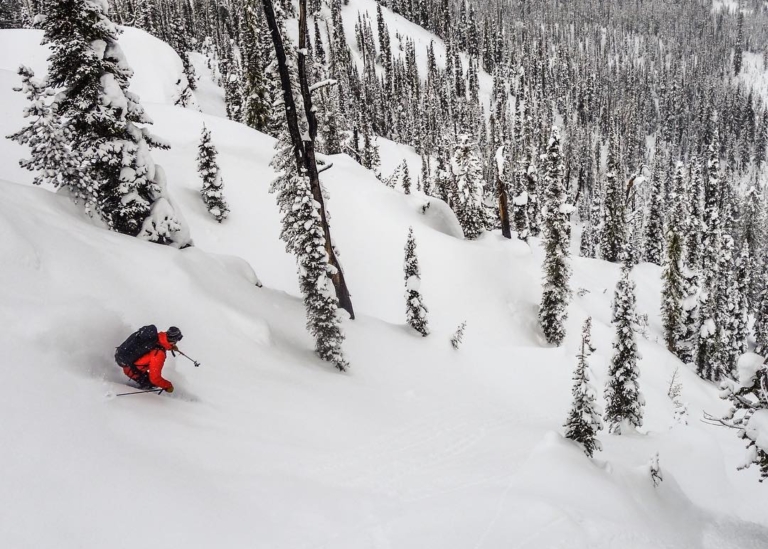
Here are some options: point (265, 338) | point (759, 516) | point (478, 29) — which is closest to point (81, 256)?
point (265, 338)

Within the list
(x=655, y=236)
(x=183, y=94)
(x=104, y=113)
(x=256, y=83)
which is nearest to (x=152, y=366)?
(x=104, y=113)

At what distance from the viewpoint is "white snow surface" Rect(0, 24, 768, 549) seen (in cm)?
529

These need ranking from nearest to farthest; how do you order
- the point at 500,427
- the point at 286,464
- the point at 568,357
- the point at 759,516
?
the point at 286,464 → the point at 759,516 → the point at 500,427 → the point at 568,357

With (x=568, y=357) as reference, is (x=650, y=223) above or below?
below

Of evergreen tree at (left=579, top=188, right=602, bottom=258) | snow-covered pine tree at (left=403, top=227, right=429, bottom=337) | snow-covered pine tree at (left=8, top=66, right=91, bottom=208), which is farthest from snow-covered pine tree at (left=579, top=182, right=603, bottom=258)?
snow-covered pine tree at (left=8, top=66, right=91, bottom=208)

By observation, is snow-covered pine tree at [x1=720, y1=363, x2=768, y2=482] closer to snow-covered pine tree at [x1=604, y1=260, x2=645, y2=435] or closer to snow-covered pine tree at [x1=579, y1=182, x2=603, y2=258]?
snow-covered pine tree at [x1=604, y1=260, x2=645, y2=435]

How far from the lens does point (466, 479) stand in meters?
8.77

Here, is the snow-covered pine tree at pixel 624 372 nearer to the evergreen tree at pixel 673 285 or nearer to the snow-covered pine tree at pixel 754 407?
the snow-covered pine tree at pixel 754 407

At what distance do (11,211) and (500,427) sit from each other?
13.4 metres

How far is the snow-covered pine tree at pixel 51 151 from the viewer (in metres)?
12.3

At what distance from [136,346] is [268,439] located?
2.74 meters

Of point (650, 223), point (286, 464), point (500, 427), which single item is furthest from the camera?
point (650, 223)

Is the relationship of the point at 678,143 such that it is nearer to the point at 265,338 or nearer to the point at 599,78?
the point at 599,78

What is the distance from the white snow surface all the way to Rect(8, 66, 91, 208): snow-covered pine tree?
77 centimetres
